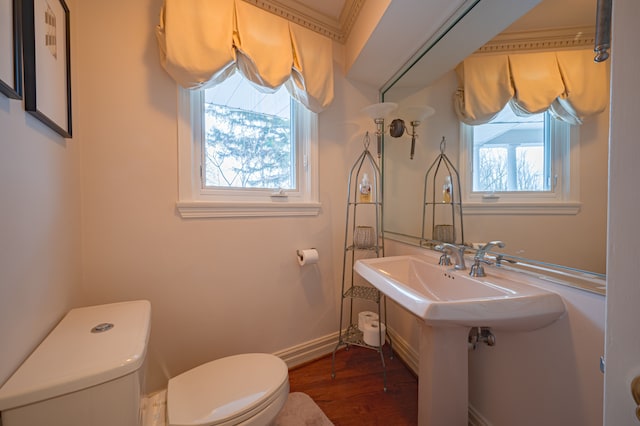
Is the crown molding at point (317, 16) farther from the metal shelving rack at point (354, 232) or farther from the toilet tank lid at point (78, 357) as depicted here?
the toilet tank lid at point (78, 357)

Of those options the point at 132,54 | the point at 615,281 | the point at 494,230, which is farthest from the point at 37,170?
the point at 494,230

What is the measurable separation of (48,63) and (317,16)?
4.60 feet

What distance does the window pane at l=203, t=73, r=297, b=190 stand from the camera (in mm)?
1346

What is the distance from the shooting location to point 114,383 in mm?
603

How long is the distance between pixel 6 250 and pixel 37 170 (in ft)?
0.95

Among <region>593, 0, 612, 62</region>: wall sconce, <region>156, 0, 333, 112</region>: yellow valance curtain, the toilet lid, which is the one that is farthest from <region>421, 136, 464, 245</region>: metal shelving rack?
the toilet lid

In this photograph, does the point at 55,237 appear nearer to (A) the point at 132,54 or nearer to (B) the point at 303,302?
(A) the point at 132,54

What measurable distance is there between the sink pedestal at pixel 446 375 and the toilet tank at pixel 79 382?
3.36 ft

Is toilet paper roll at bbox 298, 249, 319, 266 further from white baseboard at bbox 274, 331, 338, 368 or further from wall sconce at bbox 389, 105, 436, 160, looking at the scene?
wall sconce at bbox 389, 105, 436, 160

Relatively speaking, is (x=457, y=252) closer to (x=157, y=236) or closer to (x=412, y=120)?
(x=412, y=120)

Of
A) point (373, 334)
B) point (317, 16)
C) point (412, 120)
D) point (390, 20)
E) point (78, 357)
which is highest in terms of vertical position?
point (317, 16)

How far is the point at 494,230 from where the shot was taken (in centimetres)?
103

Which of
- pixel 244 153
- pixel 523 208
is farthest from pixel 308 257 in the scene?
pixel 523 208

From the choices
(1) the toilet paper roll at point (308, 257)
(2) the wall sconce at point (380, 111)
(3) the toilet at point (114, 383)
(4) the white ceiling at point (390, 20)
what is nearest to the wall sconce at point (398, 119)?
(2) the wall sconce at point (380, 111)
